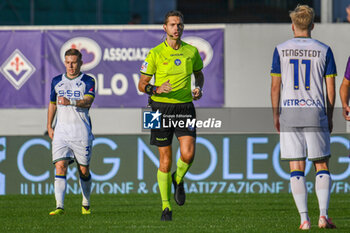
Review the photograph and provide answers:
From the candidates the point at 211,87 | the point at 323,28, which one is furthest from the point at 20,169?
the point at 323,28

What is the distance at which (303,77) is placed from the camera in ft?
26.9

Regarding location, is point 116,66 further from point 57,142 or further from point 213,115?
point 57,142

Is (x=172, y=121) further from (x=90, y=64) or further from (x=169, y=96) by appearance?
(x=90, y=64)

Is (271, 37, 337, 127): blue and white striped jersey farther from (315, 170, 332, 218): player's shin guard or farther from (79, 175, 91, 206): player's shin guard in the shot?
(79, 175, 91, 206): player's shin guard

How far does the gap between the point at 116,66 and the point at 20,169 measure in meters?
2.65

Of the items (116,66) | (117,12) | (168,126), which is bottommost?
(168,126)

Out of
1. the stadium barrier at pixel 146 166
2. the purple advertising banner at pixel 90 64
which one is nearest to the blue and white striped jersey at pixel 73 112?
the stadium barrier at pixel 146 166

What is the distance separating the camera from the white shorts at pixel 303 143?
817cm

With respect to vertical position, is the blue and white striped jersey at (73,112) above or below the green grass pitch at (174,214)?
above

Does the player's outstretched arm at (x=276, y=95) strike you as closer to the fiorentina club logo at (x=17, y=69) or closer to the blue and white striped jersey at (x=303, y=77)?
the blue and white striped jersey at (x=303, y=77)

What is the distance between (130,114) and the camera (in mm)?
16141

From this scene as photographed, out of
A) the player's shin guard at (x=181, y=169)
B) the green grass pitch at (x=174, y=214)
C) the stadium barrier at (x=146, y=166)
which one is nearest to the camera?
the green grass pitch at (x=174, y=214)

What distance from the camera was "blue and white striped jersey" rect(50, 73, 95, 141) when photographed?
421 inches

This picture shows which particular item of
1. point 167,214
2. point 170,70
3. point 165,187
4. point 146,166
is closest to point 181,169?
point 165,187
